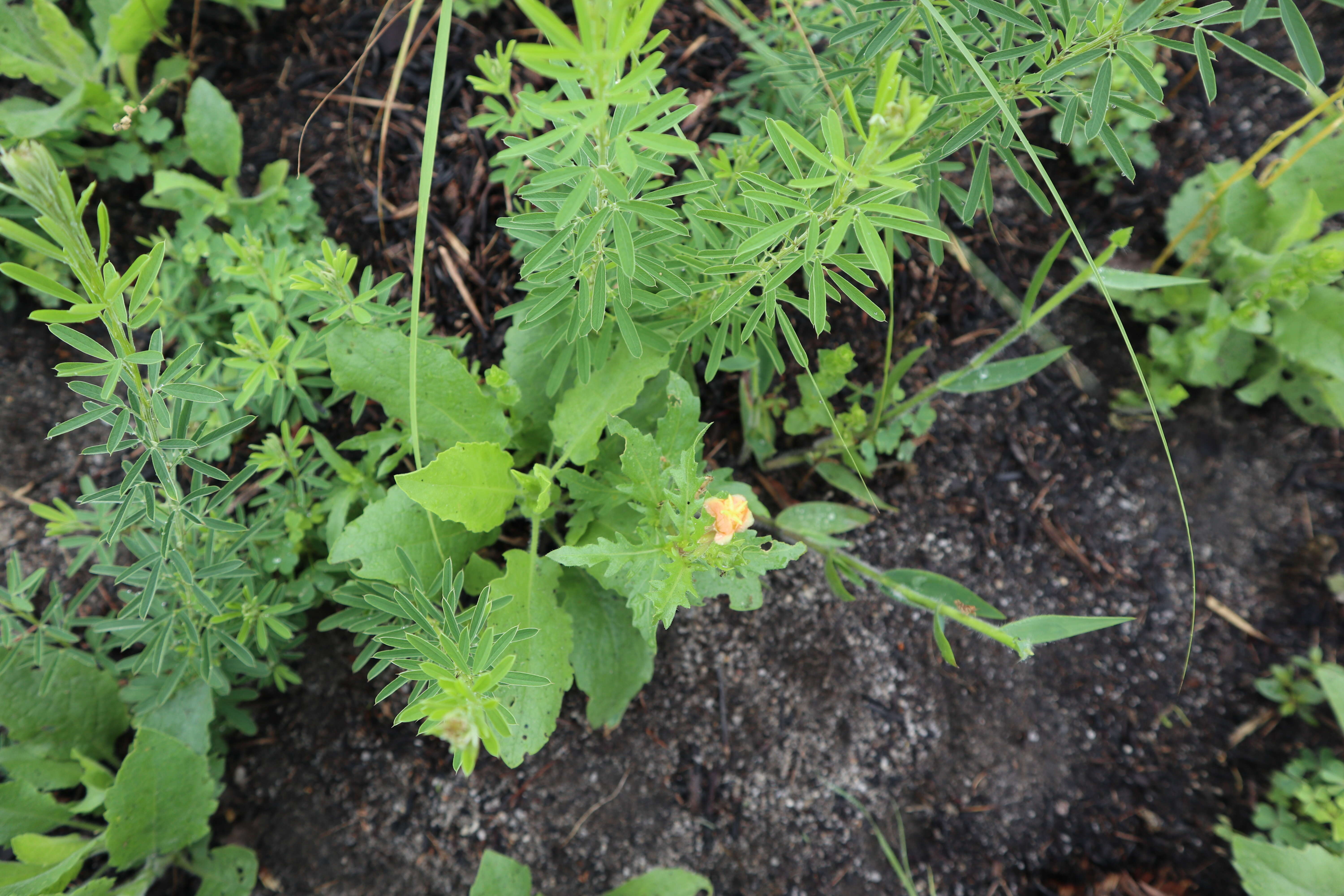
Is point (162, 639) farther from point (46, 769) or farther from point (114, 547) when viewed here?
point (46, 769)

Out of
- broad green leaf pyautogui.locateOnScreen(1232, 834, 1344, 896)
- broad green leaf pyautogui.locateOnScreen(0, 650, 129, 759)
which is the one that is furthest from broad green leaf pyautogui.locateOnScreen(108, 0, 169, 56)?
broad green leaf pyautogui.locateOnScreen(1232, 834, 1344, 896)

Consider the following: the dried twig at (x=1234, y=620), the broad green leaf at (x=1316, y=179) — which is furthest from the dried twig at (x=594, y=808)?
the broad green leaf at (x=1316, y=179)

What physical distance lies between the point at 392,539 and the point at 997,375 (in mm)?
1665

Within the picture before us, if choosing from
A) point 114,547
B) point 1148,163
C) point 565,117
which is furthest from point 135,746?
point 1148,163

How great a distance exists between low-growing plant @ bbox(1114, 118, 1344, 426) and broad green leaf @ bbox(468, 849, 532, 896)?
255 centimetres

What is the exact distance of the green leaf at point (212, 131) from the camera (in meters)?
2.24

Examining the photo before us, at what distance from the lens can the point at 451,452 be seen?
161cm

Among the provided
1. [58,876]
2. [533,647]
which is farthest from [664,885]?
[58,876]

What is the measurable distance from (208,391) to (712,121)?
1815 mm

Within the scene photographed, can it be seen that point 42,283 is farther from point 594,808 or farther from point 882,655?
point 882,655

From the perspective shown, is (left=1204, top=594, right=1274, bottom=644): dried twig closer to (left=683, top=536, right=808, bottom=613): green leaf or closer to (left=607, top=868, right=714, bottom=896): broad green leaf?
(left=683, top=536, right=808, bottom=613): green leaf

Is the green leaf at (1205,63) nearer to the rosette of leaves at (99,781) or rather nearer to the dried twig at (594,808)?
the dried twig at (594,808)

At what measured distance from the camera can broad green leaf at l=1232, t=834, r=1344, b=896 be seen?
218 cm

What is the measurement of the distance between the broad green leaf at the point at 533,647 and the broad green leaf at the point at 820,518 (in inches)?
28.0
